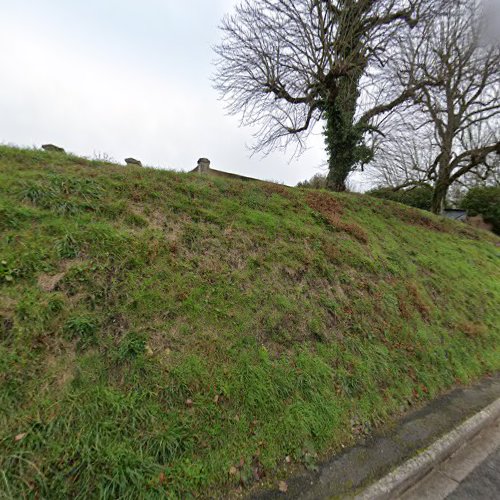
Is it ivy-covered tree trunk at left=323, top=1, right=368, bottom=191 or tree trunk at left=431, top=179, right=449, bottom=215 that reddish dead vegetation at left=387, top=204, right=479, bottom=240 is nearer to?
ivy-covered tree trunk at left=323, top=1, right=368, bottom=191

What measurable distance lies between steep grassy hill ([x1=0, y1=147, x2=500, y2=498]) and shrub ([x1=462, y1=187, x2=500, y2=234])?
18.2m

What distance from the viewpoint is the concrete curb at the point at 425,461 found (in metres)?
2.12

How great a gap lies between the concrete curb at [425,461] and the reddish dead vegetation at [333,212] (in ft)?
11.8

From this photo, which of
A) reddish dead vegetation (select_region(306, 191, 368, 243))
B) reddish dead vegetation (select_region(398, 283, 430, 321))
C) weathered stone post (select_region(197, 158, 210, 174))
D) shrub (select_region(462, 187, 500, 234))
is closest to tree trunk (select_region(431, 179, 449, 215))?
shrub (select_region(462, 187, 500, 234))

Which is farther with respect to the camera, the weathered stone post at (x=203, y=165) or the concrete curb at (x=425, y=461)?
the weathered stone post at (x=203, y=165)

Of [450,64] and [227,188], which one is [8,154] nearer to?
[227,188]

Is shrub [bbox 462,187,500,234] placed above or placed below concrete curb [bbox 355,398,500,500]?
above

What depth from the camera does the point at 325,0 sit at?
29.4ft

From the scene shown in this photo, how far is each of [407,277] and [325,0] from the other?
385 inches

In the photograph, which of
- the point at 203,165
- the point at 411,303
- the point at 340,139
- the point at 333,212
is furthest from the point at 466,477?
the point at 340,139

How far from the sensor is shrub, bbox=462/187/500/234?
1861 centimetres

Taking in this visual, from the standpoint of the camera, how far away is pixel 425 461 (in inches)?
96.5

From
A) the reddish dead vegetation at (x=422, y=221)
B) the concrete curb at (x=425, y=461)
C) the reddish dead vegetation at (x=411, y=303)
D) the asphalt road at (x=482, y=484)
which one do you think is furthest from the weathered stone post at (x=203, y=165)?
the asphalt road at (x=482, y=484)

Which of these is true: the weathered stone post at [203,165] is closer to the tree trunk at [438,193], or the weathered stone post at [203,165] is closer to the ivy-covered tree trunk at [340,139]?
the ivy-covered tree trunk at [340,139]
